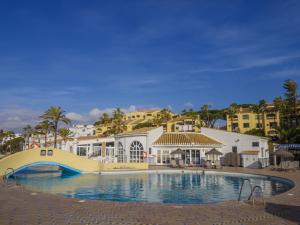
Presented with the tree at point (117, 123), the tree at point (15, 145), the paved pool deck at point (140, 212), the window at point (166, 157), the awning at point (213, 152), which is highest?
the tree at point (117, 123)

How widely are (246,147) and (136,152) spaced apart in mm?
12898

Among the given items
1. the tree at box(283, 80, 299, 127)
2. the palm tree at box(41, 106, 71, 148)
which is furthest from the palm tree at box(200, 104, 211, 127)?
the palm tree at box(41, 106, 71, 148)

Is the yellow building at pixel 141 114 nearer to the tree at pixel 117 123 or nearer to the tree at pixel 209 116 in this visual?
the tree at pixel 209 116

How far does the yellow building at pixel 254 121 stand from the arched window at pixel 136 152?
40735 millimetres

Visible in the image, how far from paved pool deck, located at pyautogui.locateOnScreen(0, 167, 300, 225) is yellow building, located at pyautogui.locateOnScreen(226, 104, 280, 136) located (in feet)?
202

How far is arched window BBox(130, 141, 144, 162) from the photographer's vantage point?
35.4 meters

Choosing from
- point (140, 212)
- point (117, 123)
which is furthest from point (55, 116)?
point (140, 212)

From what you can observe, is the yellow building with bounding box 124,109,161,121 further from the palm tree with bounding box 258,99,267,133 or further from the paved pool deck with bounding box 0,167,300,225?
the paved pool deck with bounding box 0,167,300,225

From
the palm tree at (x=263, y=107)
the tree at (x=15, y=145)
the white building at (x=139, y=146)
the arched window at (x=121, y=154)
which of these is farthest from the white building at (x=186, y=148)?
the tree at (x=15, y=145)

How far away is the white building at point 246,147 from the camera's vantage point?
1233 inches

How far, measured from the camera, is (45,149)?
2658 cm

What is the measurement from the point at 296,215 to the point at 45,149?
22.2m

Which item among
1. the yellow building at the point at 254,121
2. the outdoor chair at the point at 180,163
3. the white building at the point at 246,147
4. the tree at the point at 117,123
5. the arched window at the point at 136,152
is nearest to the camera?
the white building at the point at 246,147

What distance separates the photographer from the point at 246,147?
33.5 metres
